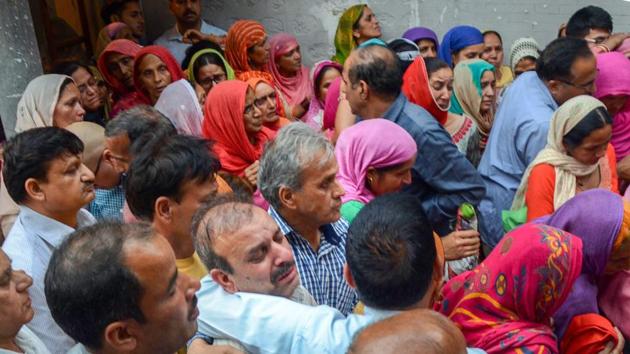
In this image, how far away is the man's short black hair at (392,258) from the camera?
69.4 inches

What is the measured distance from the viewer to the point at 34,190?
2.46 m

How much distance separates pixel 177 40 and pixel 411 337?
18.0ft

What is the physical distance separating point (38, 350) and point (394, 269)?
3.44ft

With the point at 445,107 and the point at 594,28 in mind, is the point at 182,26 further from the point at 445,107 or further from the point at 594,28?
the point at 594,28

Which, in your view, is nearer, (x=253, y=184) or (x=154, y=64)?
(x=253, y=184)

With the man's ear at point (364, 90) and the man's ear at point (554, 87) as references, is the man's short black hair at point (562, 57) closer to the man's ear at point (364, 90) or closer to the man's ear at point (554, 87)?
the man's ear at point (554, 87)

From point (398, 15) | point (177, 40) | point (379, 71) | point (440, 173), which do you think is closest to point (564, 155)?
point (440, 173)

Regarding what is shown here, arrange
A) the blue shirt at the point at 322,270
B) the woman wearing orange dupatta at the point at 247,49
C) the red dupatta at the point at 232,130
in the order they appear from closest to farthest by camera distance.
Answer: the blue shirt at the point at 322,270 → the red dupatta at the point at 232,130 → the woman wearing orange dupatta at the point at 247,49

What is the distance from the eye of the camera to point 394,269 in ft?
5.78

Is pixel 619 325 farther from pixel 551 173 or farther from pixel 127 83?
pixel 127 83

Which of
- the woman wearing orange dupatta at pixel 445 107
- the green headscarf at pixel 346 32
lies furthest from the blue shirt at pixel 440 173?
the green headscarf at pixel 346 32

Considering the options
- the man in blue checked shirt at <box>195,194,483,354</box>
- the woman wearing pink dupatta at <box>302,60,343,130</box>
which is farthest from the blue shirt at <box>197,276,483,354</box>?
the woman wearing pink dupatta at <box>302,60,343,130</box>

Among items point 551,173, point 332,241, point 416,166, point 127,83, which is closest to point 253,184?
point 416,166

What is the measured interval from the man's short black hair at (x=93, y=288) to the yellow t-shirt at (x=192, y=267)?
0.73 m
